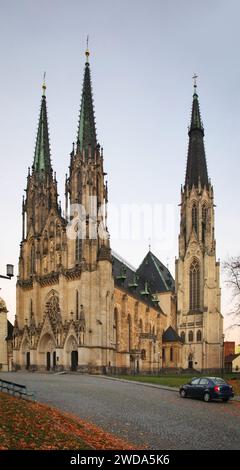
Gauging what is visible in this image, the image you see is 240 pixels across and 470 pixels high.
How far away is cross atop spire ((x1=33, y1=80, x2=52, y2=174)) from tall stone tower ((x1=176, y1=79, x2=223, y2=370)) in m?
26.8

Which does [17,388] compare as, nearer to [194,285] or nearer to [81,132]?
[81,132]

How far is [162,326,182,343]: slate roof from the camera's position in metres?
86.9

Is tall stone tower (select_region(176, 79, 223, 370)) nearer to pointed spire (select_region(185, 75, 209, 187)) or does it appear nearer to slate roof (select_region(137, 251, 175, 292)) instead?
pointed spire (select_region(185, 75, 209, 187))

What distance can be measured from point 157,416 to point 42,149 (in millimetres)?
63312

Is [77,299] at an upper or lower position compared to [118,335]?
upper

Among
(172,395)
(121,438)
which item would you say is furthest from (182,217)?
(121,438)

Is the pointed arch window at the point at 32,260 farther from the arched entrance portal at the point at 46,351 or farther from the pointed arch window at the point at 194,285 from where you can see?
the pointed arch window at the point at 194,285

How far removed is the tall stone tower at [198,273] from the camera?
85375 mm

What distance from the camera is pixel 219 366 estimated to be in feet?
278

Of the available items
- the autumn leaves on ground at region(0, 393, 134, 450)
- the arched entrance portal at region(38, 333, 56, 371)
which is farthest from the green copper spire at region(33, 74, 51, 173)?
the autumn leaves on ground at region(0, 393, 134, 450)

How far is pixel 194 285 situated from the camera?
89438 mm

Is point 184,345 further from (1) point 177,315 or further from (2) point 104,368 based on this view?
(2) point 104,368

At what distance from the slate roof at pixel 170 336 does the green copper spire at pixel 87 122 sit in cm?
3463

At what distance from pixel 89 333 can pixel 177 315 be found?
109 feet
